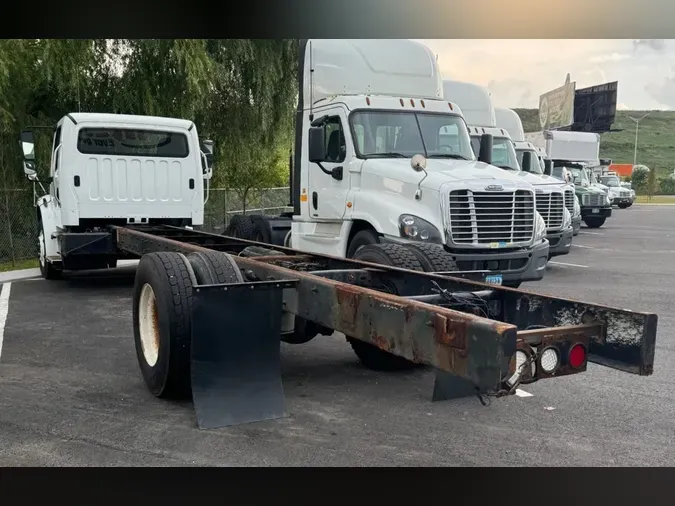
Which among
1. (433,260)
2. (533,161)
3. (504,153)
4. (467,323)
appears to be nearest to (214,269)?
(433,260)

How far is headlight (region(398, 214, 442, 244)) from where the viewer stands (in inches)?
320

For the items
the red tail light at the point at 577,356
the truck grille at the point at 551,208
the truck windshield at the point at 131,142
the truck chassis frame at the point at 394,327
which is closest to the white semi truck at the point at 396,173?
the truck windshield at the point at 131,142

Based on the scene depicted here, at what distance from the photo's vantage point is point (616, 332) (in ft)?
11.4

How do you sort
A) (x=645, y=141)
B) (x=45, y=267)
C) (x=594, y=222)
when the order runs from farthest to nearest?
(x=645, y=141)
(x=594, y=222)
(x=45, y=267)

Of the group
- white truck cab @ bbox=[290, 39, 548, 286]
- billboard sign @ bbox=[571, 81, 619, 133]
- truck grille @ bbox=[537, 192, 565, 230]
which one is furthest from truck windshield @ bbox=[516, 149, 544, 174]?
billboard sign @ bbox=[571, 81, 619, 133]

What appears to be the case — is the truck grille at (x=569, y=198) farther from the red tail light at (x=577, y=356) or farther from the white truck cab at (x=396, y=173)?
the red tail light at (x=577, y=356)

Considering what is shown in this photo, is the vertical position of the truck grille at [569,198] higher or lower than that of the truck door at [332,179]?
lower

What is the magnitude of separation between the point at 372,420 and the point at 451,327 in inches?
71.8

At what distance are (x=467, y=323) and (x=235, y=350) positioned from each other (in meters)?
1.95

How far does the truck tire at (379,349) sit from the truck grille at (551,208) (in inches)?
268

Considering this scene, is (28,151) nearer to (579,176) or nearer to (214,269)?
(214,269)

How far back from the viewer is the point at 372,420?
4.89 meters

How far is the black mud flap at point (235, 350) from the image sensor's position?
4.50 metres
